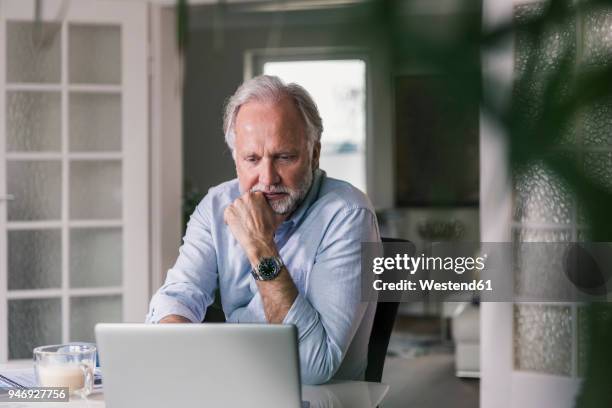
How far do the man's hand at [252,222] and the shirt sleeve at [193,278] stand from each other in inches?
3.5

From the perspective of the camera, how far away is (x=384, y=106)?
0.13 m

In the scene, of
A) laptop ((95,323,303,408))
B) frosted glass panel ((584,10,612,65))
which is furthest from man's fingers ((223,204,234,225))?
frosted glass panel ((584,10,612,65))

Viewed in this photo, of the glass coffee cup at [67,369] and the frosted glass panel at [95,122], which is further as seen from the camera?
the frosted glass panel at [95,122]

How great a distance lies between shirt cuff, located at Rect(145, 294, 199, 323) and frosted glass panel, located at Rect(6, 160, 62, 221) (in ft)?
5.12

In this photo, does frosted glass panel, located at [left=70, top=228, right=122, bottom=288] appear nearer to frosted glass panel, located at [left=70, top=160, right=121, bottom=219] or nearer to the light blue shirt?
frosted glass panel, located at [left=70, top=160, right=121, bottom=219]

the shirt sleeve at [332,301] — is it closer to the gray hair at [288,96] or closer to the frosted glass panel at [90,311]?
the gray hair at [288,96]

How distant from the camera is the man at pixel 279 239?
1208 mm

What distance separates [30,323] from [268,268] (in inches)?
68.8

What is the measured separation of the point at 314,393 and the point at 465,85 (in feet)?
2.95

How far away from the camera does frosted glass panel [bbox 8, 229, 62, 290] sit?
8.82 ft

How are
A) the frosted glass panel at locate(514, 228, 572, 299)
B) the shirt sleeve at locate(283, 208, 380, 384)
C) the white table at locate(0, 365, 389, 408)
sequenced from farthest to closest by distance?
the shirt sleeve at locate(283, 208, 380, 384) < the white table at locate(0, 365, 389, 408) < the frosted glass panel at locate(514, 228, 572, 299)

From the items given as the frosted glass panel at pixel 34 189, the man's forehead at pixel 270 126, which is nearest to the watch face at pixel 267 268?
the man's forehead at pixel 270 126

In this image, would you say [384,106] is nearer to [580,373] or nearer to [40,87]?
[580,373]

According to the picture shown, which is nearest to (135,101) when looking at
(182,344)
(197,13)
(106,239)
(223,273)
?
(106,239)
